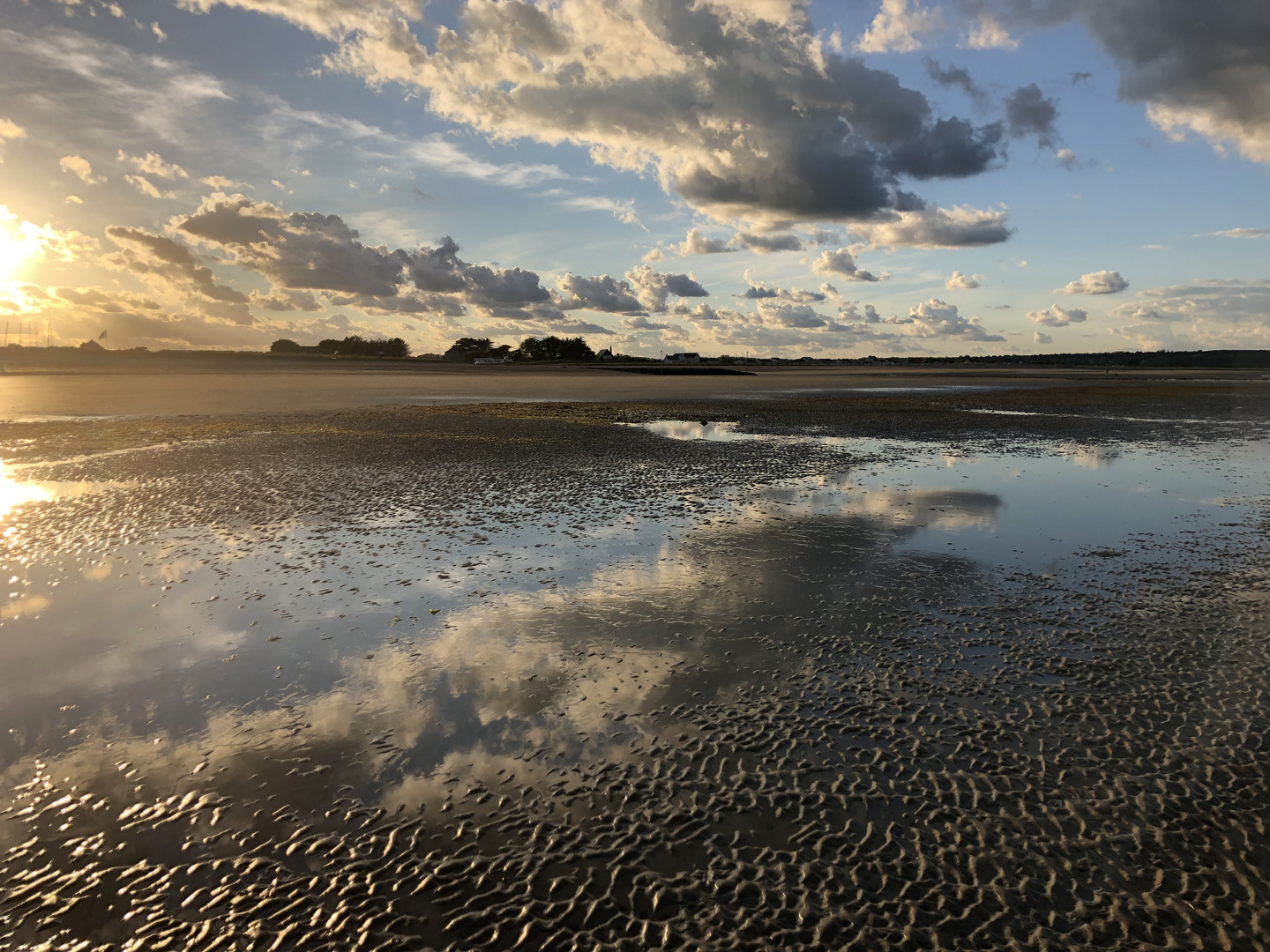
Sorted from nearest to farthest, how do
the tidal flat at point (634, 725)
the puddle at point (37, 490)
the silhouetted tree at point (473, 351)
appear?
1. the tidal flat at point (634, 725)
2. the puddle at point (37, 490)
3. the silhouetted tree at point (473, 351)

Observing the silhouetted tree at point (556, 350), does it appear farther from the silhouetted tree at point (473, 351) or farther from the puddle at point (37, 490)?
the puddle at point (37, 490)

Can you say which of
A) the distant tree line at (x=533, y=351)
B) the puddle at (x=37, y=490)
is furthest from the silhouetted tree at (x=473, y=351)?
the puddle at (x=37, y=490)

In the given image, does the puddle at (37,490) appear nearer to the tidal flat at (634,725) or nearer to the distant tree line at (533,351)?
the tidal flat at (634,725)

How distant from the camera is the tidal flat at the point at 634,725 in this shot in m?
3.44

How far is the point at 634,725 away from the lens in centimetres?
505

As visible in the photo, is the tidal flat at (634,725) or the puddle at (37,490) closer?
the tidal flat at (634,725)

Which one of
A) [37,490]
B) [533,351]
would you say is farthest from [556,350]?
[37,490]

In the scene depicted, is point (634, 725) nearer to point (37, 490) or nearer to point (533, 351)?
point (37, 490)

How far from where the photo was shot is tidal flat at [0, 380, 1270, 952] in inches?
135

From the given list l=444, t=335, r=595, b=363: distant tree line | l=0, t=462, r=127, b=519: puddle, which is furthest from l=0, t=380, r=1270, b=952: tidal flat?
l=444, t=335, r=595, b=363: distant tree line

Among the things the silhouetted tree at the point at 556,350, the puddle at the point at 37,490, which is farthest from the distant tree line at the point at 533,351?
the puddle at the point at 37,490

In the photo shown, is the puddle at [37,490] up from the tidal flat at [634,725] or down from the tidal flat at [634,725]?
up

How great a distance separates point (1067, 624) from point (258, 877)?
683 cm

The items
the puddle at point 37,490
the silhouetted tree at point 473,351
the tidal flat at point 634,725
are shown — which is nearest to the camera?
the tidal flat at point 634,725
